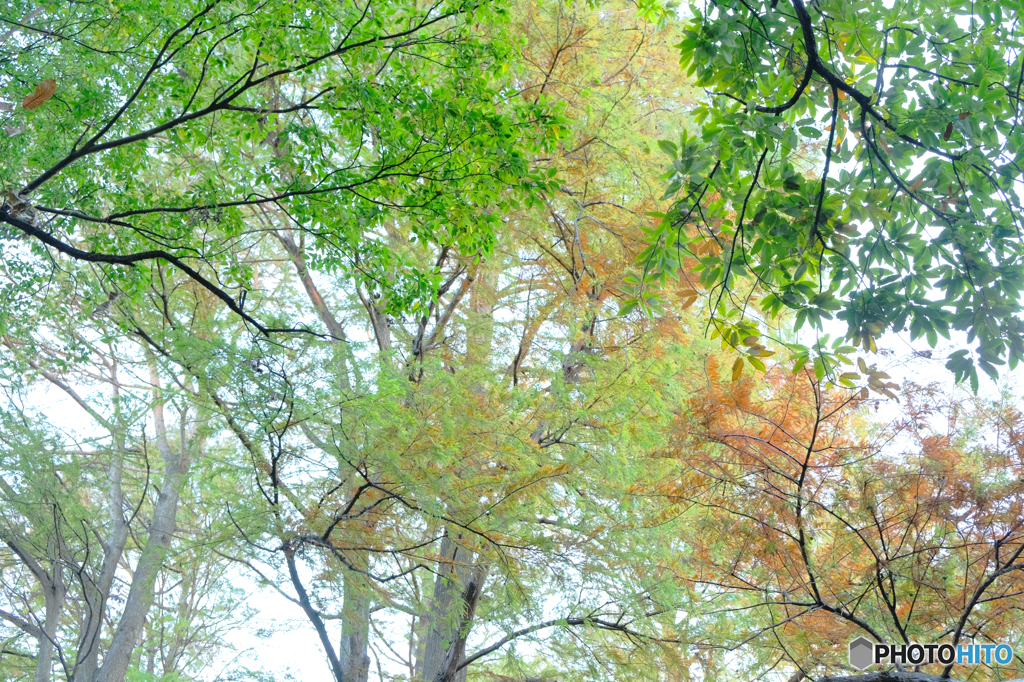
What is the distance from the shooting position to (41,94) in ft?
12.6

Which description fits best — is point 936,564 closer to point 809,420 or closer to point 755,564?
point 755,564

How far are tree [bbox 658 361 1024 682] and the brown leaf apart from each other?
14.4 ft

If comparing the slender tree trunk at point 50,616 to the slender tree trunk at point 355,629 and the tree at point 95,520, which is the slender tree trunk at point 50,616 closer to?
the tree at point 95,520

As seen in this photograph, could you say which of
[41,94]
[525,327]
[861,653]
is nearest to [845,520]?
[861,653]

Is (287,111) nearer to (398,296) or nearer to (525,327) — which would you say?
(398,296)

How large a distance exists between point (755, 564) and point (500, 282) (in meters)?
3.32

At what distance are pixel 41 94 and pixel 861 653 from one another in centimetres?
592

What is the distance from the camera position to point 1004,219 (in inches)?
83.7

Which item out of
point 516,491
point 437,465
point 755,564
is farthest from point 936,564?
point 437,465

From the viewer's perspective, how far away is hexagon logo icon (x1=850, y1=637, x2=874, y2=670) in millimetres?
4641

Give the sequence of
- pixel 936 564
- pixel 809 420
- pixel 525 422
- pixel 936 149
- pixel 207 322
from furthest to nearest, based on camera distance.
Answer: pixel 809 420
pixel 525 422
pixel 207 322
pixel 936 564
pixel 936 149

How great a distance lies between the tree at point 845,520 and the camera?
4512mm

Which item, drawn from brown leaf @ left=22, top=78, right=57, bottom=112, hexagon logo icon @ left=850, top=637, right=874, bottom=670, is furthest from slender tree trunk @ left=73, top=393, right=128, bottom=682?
hexagon logo icon @ left=850, top=637, right=874, bottom=670

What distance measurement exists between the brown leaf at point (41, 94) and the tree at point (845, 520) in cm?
440
